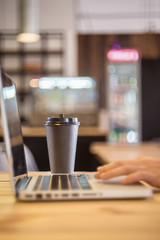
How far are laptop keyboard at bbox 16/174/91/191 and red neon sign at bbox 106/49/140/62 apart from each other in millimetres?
5748

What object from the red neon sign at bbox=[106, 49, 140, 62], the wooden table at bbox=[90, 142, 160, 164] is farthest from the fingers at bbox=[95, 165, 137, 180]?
the red neon sign at bbox=[106, 49, 140, 62]

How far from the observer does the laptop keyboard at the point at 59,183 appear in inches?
25.9

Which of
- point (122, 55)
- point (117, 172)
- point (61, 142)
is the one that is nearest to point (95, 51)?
point (122, 55)

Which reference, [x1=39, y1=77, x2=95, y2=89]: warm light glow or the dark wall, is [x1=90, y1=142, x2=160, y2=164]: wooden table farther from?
the dark wall

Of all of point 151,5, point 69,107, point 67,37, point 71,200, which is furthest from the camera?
point 67,37

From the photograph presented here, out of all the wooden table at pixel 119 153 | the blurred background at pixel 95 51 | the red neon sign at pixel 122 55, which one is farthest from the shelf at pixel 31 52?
the wooden table at pixel 119 153

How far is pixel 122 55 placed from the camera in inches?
249

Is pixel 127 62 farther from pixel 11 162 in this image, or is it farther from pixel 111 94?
pixel 11 162

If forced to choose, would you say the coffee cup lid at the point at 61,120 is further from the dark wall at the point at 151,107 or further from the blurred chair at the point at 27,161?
the dark wall at the point at 151,107

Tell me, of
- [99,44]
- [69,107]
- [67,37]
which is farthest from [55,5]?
[69,107]

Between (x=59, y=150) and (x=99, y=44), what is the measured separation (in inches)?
240

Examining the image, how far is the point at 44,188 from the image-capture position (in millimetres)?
649

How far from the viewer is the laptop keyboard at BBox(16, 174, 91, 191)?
0.66m

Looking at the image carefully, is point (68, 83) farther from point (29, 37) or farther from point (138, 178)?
point (138, 178)
